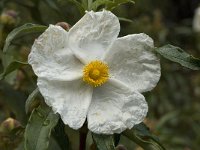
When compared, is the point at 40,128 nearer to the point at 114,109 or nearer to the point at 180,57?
the point at 114,109

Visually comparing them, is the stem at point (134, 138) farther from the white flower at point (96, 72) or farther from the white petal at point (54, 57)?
the white petal at point (54, 57)

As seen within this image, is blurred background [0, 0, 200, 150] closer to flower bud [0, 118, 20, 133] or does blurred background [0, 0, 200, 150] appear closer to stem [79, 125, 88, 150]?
flower bud [0, 118, 20, 133]

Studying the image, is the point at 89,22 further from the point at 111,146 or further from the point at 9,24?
the point at 9,24

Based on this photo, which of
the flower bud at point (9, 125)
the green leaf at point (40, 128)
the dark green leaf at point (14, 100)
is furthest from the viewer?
the dark green leaf at point (14, 100)

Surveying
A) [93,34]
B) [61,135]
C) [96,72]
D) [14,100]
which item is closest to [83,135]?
[61,135]

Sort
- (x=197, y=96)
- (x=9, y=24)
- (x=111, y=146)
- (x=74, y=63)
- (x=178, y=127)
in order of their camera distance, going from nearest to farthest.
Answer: (x=111, y=146)
(x=74, y=63)
(x=9, y=24)
(x=197, y=96)
(x=178, y=127)

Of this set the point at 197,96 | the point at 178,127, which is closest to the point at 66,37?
the point at 197,96

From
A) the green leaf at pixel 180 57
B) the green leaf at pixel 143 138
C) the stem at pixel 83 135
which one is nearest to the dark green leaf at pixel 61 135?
the stem at pixel 83 135
